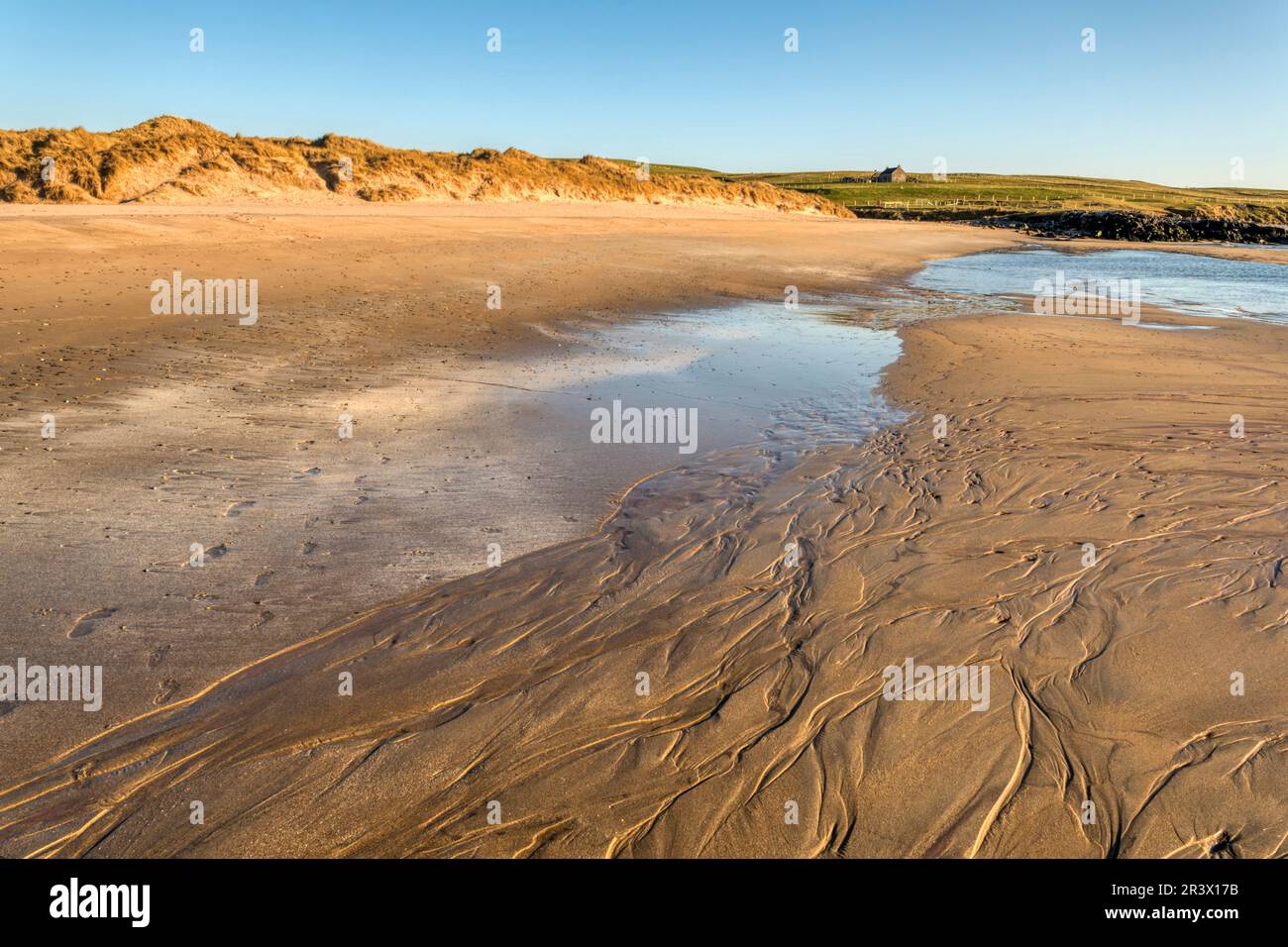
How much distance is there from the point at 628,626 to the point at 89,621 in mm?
3347

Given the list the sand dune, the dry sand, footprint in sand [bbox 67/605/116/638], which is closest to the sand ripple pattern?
the dry sand

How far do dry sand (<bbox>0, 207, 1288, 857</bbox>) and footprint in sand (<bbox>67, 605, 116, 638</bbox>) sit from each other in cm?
11

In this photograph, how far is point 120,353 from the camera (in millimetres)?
11445

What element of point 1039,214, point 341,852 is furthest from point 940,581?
point 1039,214

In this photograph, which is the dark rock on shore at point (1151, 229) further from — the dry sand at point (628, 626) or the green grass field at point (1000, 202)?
the dry sand at point (628, 626)

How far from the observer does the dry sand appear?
3.61 meters

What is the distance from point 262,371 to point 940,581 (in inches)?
370

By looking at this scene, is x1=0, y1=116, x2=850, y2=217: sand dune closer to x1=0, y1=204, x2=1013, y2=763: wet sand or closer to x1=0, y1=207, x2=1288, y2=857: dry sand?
x1=0, y1=204, x2=1013, y2=763: wet sand

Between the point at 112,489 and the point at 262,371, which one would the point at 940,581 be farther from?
the point at 262,371

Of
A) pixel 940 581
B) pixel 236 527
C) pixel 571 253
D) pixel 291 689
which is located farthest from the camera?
pixel 571 253

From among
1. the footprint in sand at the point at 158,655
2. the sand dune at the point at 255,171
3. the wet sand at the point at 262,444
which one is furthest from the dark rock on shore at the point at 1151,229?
the footprint in sand at the point at 158,655

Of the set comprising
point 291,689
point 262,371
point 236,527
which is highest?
point 262,371

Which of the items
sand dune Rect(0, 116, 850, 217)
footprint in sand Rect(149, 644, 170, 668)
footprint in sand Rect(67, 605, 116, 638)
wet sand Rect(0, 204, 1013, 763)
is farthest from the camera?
sand dune Rect(0, 116, 850, 217)
